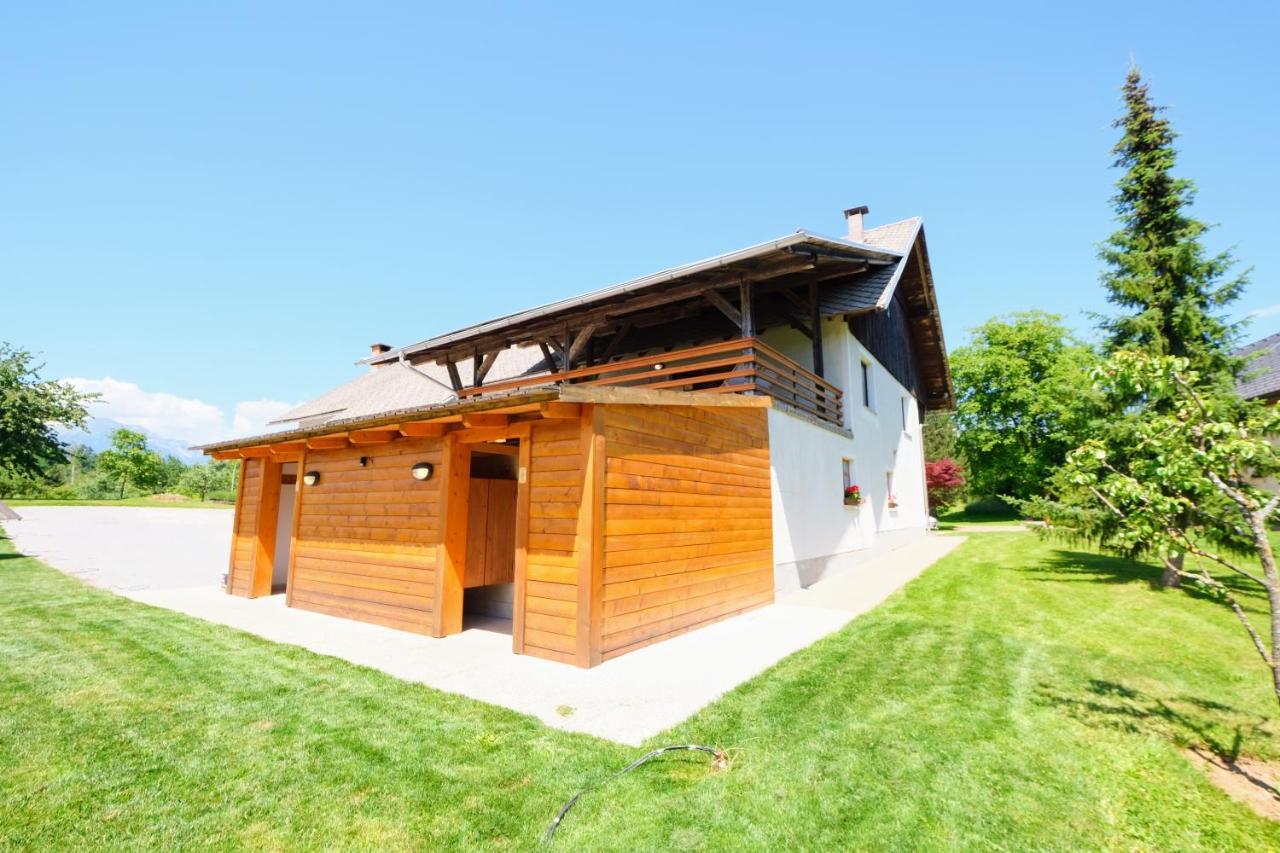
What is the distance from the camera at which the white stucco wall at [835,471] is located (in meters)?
9.09

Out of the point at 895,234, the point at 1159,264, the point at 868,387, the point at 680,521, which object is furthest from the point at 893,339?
the point at 680,521

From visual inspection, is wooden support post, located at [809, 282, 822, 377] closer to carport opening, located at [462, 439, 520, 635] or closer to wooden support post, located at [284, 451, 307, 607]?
carport opening, located at [462, 439, 520, 635]

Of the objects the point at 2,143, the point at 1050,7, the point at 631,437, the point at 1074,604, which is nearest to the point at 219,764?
the point at 631,437

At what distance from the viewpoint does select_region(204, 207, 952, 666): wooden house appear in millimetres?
5426

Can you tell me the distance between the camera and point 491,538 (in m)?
7.23

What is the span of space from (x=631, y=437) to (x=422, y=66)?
8.26 m

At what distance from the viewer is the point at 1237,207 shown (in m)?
9.16

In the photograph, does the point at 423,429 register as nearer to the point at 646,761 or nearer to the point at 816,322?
the point at 646,761

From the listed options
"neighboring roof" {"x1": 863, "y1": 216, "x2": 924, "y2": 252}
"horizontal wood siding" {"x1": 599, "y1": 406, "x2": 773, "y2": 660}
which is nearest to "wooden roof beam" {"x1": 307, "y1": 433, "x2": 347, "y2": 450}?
"horizontal wood siding" {"x1": 599, "y1": 406, "x2": 773, "y2": 660}

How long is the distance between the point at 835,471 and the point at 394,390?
46.2 ft

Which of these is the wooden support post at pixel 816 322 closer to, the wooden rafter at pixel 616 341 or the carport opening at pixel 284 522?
the wooden rafter at pixel 616 341

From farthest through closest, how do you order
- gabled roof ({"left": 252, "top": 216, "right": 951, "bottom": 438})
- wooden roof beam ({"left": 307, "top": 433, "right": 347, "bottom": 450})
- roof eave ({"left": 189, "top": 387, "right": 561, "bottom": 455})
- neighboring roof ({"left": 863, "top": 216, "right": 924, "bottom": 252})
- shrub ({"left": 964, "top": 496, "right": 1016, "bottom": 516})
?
shrub ({"left": 964, "top": 496, "right": 1016, "bottom": 516}) → neighboring roof ({"left": 863, "top": 216, "right": 924, "bottom": 252}) → gabled roof ({"left": 252, "top": 216, "right": 951, "bottom": 438}) → wooden roof beam ({"left": 307, "top": 433, "right": 347, "bottom": 450}) → roof eave ({"left": 189, "top": 387, "right": 561, "bottom": 455})

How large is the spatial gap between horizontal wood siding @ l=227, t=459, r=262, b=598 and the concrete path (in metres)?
0.28

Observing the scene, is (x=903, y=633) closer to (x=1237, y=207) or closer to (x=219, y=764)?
(x=219, y=764)
